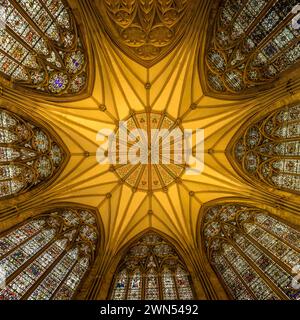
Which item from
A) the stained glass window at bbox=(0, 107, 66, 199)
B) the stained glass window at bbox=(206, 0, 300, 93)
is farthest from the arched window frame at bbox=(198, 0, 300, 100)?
the stained glass window at bbox=(0, 107, 66, 199)

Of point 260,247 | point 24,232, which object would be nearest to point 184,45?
point 260,247

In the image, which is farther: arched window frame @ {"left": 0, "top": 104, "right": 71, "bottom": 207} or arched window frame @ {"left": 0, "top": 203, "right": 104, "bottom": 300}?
arched window frame @ {"left": 0, "top": 104, "right": 71, "bottom": 207}

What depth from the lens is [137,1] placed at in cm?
1238

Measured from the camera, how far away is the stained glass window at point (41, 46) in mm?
11133

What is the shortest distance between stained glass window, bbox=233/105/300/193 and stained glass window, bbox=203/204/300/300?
1517 mm

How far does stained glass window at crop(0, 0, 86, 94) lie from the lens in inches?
438

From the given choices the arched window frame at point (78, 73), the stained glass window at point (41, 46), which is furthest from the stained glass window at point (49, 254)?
the stained glass window at point (41, 46)

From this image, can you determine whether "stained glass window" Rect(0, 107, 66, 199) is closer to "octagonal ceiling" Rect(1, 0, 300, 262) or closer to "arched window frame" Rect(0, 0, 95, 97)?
"octagonal ceiling" Rect(1, 0, 300, 262)

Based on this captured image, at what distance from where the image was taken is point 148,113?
53.9 ft

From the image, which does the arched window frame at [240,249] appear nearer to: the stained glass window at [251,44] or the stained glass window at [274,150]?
the stained glass window at [274,150]

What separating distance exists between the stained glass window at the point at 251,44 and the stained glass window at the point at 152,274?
25.9 ft

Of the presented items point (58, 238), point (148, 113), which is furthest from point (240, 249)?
point (148, 113)

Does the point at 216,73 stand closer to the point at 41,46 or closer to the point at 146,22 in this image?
the point at 146,22

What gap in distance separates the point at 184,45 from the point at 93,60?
386cm
